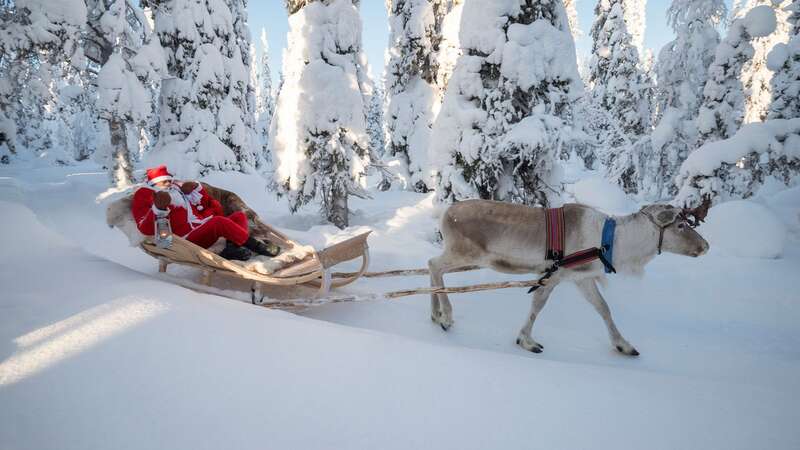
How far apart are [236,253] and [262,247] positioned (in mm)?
354

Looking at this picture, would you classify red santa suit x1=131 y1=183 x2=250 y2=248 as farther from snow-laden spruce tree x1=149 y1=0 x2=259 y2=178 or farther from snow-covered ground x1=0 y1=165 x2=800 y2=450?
snow-laden spruce tree x1=149 y1=0 x2=259 y2=178

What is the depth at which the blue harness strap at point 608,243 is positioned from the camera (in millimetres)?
3799

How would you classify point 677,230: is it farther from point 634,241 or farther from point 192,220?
point 192,220

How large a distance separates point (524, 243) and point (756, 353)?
9.66 ft

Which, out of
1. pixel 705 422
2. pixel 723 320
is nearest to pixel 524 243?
pixel 705 422

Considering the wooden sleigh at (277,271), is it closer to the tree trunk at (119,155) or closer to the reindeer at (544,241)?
the reindeer at (544,241)

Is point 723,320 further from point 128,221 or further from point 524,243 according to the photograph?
point 128,221

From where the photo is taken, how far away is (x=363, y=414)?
218 cm

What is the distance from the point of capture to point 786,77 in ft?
36.6

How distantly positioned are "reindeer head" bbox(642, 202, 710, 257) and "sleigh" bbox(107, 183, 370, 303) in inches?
126

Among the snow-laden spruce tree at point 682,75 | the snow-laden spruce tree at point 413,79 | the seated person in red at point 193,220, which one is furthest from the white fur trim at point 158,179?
the snow-laden spruce tree at point 682,75

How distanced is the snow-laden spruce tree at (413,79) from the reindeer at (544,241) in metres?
13.0

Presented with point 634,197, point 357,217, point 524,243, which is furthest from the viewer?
point 634,197

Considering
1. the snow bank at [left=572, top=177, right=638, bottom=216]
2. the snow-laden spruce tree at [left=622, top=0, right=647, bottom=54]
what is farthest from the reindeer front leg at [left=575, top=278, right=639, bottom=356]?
the snow-laden spruce tree at [left=622, top=0, right=647, bottom=54]
